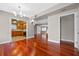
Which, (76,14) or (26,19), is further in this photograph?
(26,19)

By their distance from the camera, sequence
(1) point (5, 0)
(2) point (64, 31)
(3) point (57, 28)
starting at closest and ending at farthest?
(1) point (5, 0) < (3) point (57, 28) < (2) point (64, 31)

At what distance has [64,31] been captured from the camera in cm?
834

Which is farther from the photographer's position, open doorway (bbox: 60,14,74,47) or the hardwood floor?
open doorway (bbox: 60,14,74,47)

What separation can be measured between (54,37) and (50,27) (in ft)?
3.32

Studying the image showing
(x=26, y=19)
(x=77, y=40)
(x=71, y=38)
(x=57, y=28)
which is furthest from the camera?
(x=26, y=19)

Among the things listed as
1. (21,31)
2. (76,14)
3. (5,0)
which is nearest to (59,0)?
(5,0)

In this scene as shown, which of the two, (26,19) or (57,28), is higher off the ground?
(26,19)

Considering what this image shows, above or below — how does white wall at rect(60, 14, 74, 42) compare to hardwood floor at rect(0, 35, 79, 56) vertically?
above

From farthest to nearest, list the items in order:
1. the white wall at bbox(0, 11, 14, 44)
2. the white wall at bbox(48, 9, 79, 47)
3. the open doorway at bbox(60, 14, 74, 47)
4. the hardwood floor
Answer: the open doorway at bbox(60, 14, 74, 47), the white wall at bbox(48, 9, 79, 47), the white wall at bbox(0, 11, 14, 44), the hardwood floor

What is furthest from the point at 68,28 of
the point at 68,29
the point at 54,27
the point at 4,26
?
the point at 4,26

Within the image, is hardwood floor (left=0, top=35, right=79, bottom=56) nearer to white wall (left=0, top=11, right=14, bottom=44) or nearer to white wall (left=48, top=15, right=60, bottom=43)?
white wall (left=0, top=11, right=14, bottom=44)

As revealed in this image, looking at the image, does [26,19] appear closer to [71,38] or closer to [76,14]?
[71,38]

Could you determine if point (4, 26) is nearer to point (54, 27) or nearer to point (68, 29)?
point (54, 27)

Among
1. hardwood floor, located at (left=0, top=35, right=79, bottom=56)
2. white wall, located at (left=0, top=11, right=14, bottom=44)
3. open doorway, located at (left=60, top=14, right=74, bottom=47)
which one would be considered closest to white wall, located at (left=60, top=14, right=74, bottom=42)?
open doorway, located at (left=60, top=14, right=74, bottom=47)
